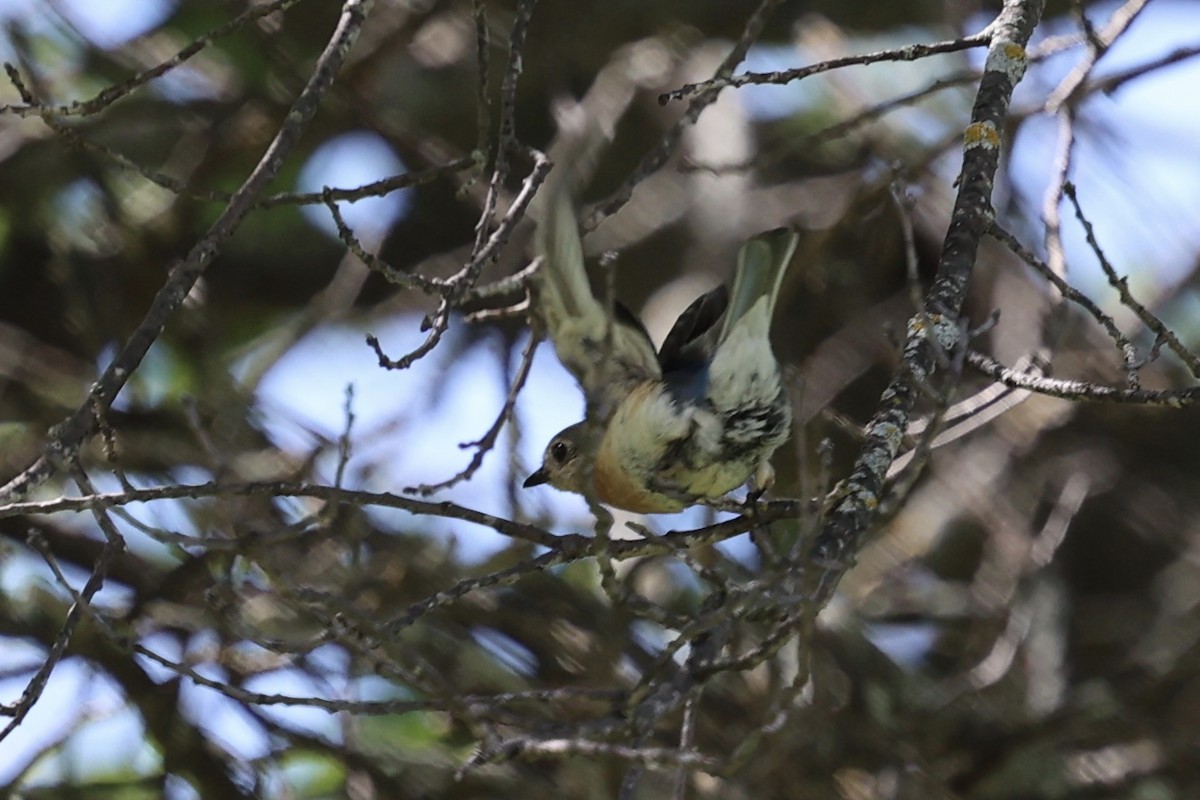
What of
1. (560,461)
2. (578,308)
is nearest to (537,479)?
(560,461)

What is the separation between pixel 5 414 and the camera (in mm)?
5383

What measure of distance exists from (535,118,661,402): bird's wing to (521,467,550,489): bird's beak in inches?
19.2

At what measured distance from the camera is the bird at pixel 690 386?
3586 millimetres

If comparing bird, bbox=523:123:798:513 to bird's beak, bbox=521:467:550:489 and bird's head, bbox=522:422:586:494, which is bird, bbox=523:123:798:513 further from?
bird's beak, bbox=521:467:550:489

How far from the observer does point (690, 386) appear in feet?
12.5

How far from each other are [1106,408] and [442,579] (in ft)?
10.0

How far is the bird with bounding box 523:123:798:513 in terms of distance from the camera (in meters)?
3.59

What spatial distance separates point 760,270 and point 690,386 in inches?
15.3

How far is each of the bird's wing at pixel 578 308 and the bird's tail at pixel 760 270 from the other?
0.28 metres

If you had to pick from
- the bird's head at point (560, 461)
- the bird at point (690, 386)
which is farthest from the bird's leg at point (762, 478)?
the bird's head at point (560, 461)

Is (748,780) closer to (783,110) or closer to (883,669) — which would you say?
(883,669)

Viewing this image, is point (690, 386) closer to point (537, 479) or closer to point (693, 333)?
point (693, 333)

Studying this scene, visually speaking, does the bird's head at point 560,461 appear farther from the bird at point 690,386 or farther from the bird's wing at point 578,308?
the bird's wing at point 578,308

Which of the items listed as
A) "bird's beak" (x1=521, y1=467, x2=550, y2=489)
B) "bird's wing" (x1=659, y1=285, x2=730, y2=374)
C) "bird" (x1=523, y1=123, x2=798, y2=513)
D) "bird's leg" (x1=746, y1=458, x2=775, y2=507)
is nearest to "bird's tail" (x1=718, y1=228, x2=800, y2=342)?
"bird" (x1=523, y1=123, x2=798, y2=513)
